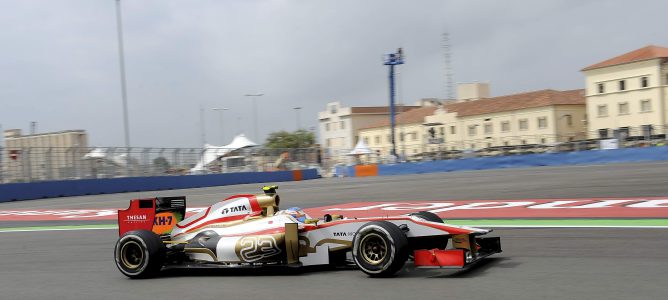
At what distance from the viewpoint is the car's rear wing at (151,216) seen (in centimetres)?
837

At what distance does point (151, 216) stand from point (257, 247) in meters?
1.69

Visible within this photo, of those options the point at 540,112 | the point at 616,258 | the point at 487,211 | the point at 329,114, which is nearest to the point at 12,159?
the point at 487,211

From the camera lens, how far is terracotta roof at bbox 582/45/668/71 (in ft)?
186

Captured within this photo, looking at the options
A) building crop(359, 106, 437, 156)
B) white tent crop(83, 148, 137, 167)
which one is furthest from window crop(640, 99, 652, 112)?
white tent crop(83, 148, 137, 167)

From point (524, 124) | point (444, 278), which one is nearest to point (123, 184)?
point (444, 278)

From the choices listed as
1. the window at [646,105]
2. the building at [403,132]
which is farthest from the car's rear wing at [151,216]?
the building at [403,132]

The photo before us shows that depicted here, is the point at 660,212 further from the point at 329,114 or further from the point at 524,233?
the point at 329,114

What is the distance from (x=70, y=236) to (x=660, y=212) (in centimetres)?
1051

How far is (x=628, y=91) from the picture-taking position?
57469 millimetres

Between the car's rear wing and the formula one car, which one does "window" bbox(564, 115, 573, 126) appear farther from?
the car's rear wing

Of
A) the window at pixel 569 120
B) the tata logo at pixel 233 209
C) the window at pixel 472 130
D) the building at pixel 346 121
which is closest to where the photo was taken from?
the tata logo at pixel 233 209

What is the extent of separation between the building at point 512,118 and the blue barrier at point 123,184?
20.9 meters

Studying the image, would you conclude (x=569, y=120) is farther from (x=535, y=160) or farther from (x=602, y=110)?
(x=535, y=160)

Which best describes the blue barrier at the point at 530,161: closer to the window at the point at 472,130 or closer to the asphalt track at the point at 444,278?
the window at the point at 472,130
